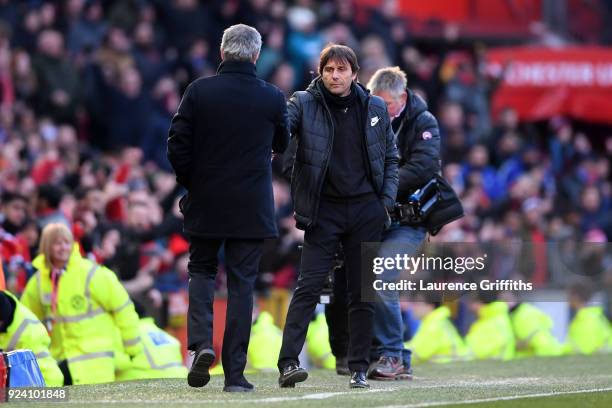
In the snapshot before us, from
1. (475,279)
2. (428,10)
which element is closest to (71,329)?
(475,279)

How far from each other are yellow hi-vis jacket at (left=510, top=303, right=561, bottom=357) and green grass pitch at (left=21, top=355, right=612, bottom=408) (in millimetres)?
4628

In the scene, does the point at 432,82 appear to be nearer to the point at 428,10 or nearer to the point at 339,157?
the point at 428,10

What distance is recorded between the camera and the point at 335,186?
897 centimetres

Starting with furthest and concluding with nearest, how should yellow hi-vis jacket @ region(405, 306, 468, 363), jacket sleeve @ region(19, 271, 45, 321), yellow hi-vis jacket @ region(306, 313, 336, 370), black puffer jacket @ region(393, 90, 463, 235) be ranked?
yellow hi-vis jacket @ region(405, 306, 468, 363)
yellow hi-vis jacket @ region(306, 313, 336, 370)
jacket sleeve @ region(19, 271, 45, 321)
black puffer jacket @ region(393, 90, 463, 235)

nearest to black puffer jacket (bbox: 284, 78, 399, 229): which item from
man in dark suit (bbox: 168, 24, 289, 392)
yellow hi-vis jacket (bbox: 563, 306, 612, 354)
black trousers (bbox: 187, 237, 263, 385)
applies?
man in dark suit (bbox: 168, 24, 289, 392)

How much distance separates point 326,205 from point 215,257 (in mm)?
711

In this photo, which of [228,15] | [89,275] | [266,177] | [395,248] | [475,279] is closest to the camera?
[266,177]

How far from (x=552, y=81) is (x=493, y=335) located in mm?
9215

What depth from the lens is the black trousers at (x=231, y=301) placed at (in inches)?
342

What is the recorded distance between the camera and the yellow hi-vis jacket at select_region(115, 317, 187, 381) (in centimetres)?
1138

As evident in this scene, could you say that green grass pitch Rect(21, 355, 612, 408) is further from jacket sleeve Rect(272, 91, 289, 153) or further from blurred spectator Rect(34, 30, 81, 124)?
blurred spectator Rect(34, 30, 81, 124)

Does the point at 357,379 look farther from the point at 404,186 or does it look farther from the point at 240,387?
the point at 404,186

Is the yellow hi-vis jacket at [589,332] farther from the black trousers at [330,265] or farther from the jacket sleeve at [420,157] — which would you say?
the black trousers at [330,265]

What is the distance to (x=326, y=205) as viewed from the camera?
899 cm
